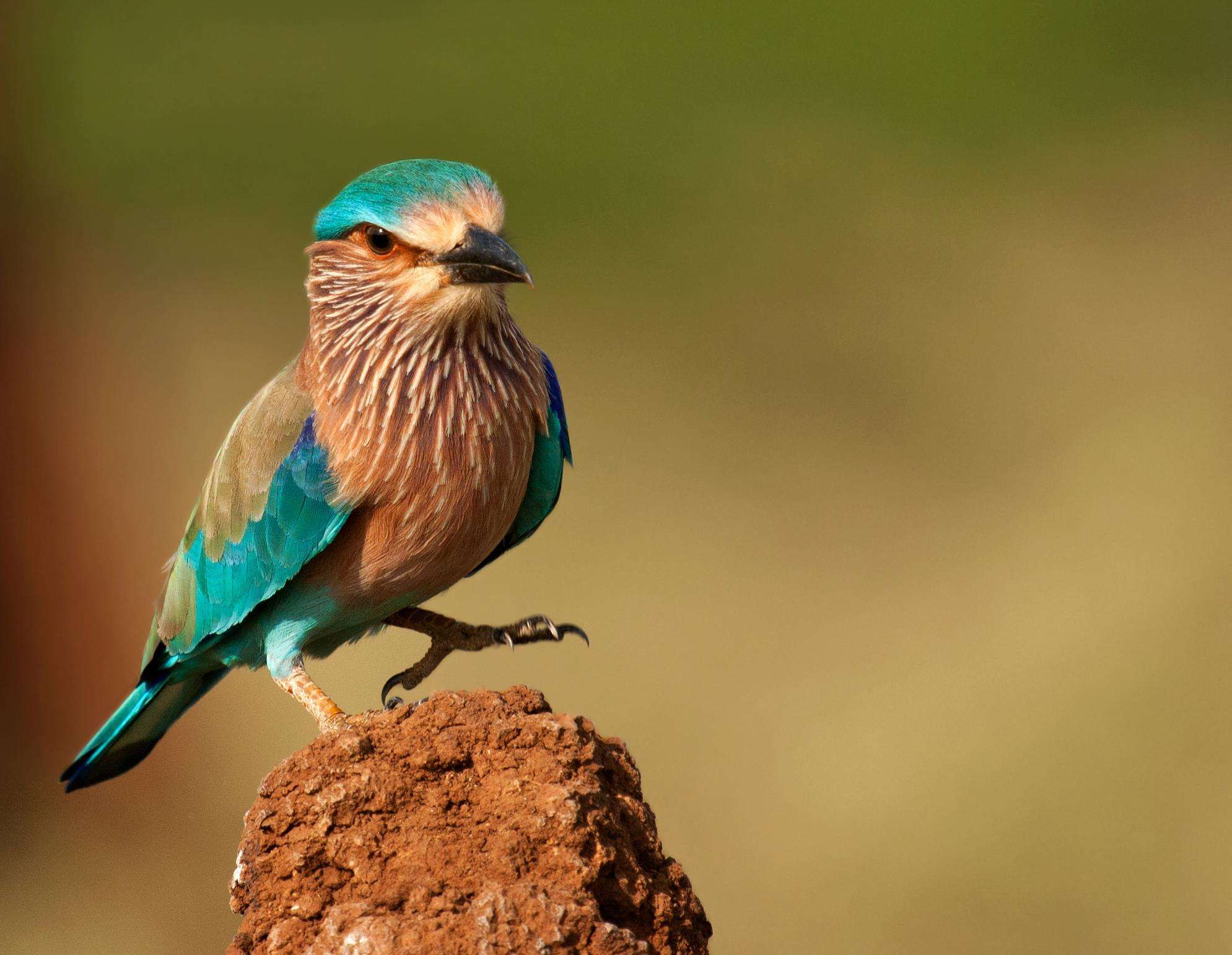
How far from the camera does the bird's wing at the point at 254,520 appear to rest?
4.37m

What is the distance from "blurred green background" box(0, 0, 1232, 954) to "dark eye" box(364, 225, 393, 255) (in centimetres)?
438

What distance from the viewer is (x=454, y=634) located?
467 cm

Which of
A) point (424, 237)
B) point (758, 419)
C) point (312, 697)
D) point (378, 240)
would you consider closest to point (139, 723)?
point (312, 697)

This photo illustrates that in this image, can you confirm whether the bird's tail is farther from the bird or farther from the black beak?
the black beak

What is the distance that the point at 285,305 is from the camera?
1155 centimetres

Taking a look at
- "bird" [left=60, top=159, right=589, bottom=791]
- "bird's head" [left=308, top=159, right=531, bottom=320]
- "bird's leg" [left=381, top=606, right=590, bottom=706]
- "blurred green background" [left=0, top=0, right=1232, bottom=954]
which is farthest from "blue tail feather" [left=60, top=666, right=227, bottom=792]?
"blurred green background" [left=0, top=0, right=1232, bottom=954]

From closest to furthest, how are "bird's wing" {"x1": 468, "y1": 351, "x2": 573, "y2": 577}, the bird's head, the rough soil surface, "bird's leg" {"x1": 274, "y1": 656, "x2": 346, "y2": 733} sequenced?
1. the rough soil surface
2. "bird's leg" {"x1": 274, "y1": 656, "x2": 346, "y2": 733}
3. the bird's head
4. "bird's wing" {"x1": 468, "y1": 351, "x2": 573, "y2": 577}

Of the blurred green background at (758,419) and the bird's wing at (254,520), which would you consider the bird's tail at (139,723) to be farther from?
the blurred green background at (758,419)

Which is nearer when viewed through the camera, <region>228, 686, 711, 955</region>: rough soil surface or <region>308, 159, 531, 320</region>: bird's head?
<region>228, 686, 711, 955</region>: rough soil surface

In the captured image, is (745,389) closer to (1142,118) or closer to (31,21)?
(1142,118)

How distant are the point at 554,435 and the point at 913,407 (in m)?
7.20

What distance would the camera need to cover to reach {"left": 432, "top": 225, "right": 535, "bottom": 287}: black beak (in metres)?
4.14

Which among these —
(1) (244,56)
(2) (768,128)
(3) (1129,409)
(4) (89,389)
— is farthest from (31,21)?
(3) (1129,409)

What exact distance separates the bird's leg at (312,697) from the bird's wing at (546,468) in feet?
1.94
